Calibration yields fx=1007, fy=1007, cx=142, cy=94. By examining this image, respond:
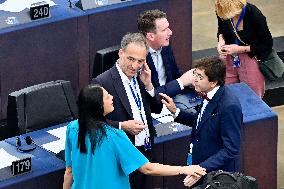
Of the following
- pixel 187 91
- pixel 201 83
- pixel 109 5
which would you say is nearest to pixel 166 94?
pixel 187 91

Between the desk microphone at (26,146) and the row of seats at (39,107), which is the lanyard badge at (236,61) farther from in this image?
the desk microphone at (26,146)

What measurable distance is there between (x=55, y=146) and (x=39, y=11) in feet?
6.11

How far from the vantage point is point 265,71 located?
7918mm

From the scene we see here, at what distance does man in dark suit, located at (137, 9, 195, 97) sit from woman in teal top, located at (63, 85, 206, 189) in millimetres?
1505

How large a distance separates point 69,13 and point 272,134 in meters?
2.28

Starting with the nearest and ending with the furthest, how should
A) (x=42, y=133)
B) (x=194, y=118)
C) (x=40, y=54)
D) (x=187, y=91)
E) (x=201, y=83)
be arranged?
(x=201, y=83) → (x=194, y=118) → (x=42, y=133) → (x=187, y=91) → (x=40, y=54)

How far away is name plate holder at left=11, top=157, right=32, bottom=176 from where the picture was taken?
631 centimetres

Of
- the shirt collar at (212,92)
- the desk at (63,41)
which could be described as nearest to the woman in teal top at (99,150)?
the shirt collar at (212,92)

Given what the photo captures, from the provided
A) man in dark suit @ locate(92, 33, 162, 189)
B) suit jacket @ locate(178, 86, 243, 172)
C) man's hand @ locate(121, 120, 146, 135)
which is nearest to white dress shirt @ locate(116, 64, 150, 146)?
man in dark suit @ locate(92, 33, 162, 189)

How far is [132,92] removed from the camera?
650cm

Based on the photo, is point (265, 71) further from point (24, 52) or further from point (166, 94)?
point (24, 52)

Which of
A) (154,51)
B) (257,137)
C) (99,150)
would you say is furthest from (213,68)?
(154,51)

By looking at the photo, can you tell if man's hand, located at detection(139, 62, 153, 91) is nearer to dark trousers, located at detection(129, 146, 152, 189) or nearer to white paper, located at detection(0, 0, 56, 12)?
dark trousers, located at detection(129, 146, 152, 189)

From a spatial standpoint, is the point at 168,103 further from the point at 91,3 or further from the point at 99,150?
the point at 91,3
